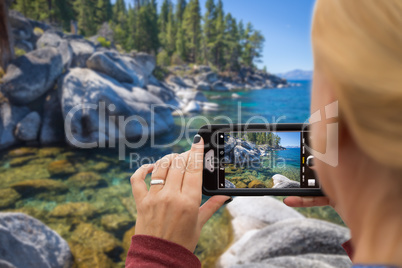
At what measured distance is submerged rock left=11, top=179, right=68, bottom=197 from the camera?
5900 millimetres

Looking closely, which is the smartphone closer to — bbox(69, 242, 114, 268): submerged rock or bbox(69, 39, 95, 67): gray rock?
bbox(69, 242, 114, 268): submerged rock

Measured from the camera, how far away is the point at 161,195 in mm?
809

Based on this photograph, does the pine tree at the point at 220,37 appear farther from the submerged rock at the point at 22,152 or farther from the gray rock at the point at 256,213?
the gray rock at the point at 256,213

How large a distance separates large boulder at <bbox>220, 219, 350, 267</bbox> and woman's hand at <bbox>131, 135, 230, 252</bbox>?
97.5 inches

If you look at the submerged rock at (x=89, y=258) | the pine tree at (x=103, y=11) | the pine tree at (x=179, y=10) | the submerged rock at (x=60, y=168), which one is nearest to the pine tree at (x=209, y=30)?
the pine tree at (x=179, y=10)

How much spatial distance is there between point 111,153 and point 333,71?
29.3ft

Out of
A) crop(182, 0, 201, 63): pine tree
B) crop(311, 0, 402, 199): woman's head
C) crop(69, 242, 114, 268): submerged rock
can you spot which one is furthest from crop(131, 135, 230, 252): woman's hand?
crop(182, 0, 201, 63): pine tree

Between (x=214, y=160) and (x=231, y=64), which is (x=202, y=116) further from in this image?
(x=231, y=64)

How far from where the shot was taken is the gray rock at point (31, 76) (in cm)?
933

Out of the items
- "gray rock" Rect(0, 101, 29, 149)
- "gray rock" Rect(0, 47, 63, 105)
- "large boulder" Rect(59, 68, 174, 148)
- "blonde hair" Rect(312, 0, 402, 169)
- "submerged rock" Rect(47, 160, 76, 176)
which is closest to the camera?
"blonde hair" Rect(312, 0, 402, 169)

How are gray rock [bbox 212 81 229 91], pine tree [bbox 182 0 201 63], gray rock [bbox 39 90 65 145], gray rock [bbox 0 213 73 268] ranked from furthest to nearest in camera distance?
pine tree [bbox 182 0 201 63] → gray rock [bbox 212 81 229 91] → gray rock [bbox 39 90 65 145] → gray rock [bbox 0 213 73 268]

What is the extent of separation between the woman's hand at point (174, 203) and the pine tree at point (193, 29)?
147ft

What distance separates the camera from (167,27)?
44.7m

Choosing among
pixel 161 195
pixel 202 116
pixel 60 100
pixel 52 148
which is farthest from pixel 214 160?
pixel 202 116
